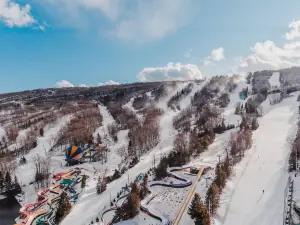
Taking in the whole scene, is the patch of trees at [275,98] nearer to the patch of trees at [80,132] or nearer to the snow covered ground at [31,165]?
the patch of trees at [80,132]

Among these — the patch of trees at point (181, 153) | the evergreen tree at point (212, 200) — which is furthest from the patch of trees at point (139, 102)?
the evergreen tree at point (212, 200)

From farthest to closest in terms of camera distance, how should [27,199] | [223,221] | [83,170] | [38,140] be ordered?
[38,140], [83,170], [27,199], [223,221]

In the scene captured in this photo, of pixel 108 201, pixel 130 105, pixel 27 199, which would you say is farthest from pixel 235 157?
pixel 130 105

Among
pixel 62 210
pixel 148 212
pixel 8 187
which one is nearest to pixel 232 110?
pixel 148 212

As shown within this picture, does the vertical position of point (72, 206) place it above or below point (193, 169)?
below

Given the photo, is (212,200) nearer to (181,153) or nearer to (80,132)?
(181,153)

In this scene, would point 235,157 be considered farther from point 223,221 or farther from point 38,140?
point 38,140
